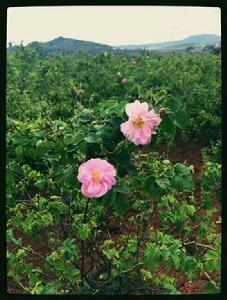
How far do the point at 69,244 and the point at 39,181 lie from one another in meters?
0.23

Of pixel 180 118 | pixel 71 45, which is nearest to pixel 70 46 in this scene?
pixel 71 45

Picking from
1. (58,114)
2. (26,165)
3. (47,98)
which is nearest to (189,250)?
(26,165)

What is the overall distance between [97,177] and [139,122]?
170 mm

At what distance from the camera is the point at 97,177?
4.86 feet

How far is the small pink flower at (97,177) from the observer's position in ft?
4.83

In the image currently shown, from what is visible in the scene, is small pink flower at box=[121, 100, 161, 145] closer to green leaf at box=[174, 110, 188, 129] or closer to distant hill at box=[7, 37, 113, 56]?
green leaf at box=[174, 110, 188, 129]

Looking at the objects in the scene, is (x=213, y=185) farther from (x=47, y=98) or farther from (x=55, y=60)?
(x=55, y=60)

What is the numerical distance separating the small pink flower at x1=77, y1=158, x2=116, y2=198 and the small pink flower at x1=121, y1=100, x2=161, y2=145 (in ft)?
0.32

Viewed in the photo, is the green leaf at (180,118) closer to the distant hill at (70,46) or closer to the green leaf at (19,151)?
the green leaf at (19,151)

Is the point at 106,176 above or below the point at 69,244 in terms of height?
above

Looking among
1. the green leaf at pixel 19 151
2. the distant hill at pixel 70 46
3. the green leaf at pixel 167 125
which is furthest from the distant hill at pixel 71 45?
the green leaf at pixel 167 125

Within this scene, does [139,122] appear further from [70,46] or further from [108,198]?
[70,46]

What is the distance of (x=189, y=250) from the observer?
268 cm

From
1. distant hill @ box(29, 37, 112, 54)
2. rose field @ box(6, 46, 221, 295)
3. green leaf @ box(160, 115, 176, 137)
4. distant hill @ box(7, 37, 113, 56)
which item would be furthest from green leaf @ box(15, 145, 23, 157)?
distant hill @ box(29, 37, 112, 54)
